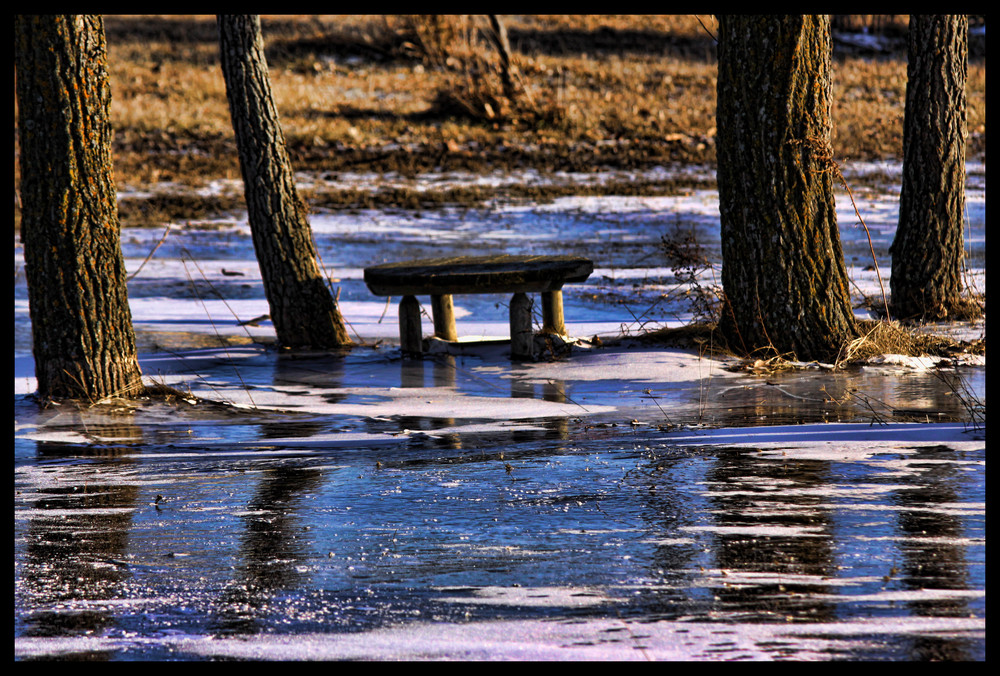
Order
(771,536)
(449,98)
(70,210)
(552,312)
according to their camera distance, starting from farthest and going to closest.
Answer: (449,98)
(552,312)
(70,210)
(771,536)

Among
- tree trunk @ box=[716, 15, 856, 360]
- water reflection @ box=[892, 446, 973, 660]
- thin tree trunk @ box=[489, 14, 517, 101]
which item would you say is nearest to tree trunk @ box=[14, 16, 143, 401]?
tree trunk @ box=[716, 15, 856, 360]

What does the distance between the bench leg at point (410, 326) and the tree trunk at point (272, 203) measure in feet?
2.77

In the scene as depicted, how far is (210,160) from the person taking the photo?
67.9 ft

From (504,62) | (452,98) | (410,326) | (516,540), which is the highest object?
(504,62)

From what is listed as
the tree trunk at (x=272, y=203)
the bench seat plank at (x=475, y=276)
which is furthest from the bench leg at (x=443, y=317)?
the tree trunk at (x=272, y=203)

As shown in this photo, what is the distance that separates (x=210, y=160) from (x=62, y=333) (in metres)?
14.8

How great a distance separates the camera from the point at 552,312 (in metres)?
8.23

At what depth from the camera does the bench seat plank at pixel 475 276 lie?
7695 mm

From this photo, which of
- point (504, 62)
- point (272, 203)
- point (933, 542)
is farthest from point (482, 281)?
point (504, 62)

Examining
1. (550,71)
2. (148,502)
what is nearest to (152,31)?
(550,71)

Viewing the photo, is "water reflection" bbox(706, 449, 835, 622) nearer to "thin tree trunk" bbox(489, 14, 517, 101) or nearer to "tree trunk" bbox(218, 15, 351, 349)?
"tree trunk" bbox(218, 15, 351, 349)

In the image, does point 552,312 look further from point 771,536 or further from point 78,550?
point 78,550

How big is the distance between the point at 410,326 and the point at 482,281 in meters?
0.77

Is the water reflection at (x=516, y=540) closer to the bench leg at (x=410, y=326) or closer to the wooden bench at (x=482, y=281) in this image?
the wooden bench at (x=482, y=281)
